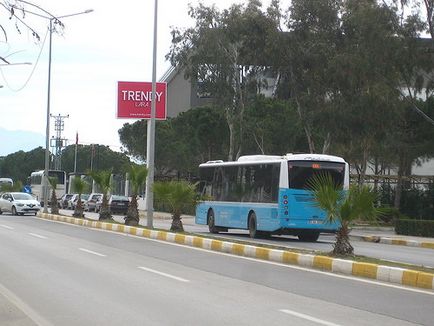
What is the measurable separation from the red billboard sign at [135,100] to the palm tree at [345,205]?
3704 centimetres

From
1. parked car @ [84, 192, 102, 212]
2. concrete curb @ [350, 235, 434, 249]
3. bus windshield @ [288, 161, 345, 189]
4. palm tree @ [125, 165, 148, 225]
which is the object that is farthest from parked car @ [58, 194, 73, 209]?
bus windshield @ [288, 161, 345, 189]

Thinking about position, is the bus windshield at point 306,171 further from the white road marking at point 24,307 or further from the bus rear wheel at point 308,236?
the white road marking at point 24,307

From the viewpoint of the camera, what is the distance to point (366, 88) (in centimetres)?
3634

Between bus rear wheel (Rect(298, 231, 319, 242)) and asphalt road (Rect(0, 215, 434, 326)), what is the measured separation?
8.53 meters

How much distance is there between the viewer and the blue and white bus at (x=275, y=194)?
22.8 m

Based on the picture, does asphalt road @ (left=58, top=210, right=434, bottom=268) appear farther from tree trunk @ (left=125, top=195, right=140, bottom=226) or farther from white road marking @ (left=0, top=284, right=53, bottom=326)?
white road marking @ (left=0, top=284, right=53, bottom=326)

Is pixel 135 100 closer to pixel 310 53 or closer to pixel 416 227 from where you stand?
pixel 310 53

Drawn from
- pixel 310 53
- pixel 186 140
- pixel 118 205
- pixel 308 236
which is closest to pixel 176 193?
pixel 308 236

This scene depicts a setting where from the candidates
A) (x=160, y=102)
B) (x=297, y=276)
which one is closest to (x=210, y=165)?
(x=297, y=276)

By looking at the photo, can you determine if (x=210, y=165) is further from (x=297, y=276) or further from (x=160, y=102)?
(x=160, y=102)

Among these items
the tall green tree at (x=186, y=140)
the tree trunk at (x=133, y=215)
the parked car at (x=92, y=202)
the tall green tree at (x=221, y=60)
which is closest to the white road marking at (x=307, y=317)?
the tree trunk at (x=133, y=215)

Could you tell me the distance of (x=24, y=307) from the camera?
9047 millimetres

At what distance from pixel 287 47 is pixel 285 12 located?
315 centimetres

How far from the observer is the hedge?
31.5 m
